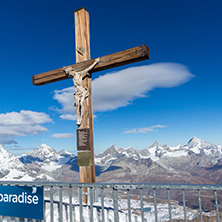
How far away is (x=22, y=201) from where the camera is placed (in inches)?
177

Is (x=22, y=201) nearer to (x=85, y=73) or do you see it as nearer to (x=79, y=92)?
(x=79, y=92)

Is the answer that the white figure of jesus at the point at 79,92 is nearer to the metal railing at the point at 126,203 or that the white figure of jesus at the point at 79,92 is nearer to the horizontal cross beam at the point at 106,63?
the horizontal cross beam at the point at 106,63

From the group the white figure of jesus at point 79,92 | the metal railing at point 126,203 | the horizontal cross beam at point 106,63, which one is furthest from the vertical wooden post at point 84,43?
the metal railing at point 126,203

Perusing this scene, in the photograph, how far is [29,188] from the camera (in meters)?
4.45

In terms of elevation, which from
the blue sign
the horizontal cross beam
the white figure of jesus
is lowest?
the blue sign

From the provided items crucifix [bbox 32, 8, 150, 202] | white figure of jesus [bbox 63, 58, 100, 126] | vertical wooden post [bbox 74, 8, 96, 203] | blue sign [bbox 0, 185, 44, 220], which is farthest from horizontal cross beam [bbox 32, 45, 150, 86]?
blue sign [bbox 0, 185, 44, 220]

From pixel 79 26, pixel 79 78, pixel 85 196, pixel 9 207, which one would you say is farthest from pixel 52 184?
pixel 79 26

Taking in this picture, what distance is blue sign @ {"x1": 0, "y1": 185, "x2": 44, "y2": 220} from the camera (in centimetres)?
436

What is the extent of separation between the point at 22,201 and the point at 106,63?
4.21m

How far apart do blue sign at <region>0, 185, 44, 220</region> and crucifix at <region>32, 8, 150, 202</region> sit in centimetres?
189

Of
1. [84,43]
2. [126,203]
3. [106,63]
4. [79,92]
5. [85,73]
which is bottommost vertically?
[126,203]

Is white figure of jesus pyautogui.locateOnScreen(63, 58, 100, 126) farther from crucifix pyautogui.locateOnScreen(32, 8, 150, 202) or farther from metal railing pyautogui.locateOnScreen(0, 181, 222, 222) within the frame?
metal railing pyautogui.locateOnScreen(0, 181, 222, 222)

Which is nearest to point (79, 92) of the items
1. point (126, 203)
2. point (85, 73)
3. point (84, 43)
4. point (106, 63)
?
point (85, 73)

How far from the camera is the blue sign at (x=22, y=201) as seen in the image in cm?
436
